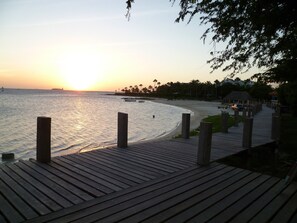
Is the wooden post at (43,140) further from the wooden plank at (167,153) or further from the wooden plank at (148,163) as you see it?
the wooden plank at (167,153)

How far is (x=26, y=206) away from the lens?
10.8 ft

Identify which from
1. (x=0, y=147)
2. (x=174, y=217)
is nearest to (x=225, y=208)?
(x=174, y=217)

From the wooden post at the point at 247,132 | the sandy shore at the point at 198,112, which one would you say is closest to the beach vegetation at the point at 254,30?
the wooden post at the point at 247,132

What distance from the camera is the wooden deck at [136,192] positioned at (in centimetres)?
321

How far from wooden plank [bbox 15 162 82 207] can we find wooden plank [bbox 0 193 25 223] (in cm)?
62

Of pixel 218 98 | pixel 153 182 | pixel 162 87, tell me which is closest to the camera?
pixel 153 182

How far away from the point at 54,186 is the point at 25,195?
488 mm

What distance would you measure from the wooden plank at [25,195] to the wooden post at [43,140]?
0.86 m

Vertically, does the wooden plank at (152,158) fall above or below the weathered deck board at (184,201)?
below

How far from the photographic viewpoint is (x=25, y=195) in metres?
3.65

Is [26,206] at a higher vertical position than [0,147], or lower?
higher

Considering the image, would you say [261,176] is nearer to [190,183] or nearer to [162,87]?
[190,183]

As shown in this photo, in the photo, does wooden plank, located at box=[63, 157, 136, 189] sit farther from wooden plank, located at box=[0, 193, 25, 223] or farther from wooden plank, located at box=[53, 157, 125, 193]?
wooden plank, located at box=[0, 193, 25, 223]

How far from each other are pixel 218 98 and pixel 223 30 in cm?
11708
